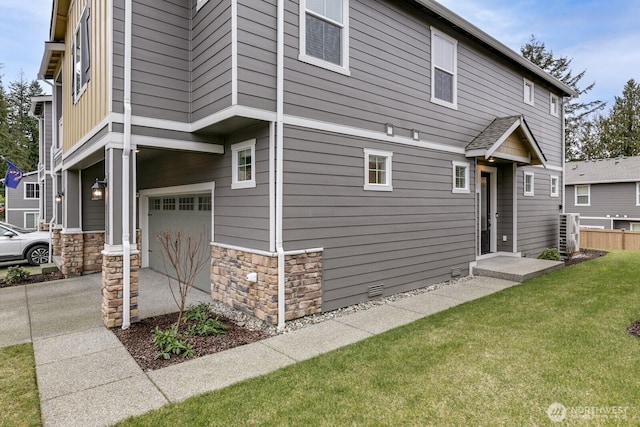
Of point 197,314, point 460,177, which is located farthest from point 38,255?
point 460,177

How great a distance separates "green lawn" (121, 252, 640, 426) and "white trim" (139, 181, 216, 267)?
3.93 meters

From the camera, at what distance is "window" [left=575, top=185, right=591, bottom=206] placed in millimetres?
22061

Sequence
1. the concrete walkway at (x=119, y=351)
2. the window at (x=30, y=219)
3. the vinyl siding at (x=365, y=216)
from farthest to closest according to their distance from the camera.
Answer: the window at (x=30, y=219)
the vinyl siding at (x=365, y=216)
the concrete walkway at (x=119, y=351)

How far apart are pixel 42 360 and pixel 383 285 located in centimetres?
524

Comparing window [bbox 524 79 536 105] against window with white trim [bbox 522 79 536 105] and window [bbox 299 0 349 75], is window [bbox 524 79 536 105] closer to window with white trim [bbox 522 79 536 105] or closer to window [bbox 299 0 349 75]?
window with white trim [bbox 522 79 536 105]

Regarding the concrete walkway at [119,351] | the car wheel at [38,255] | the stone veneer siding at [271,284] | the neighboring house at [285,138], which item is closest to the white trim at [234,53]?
the neighboring house at [285,138]

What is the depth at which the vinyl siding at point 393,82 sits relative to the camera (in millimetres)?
5816

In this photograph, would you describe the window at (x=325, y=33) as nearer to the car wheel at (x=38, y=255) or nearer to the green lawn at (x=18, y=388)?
the green lawn at (x=18, y=388)

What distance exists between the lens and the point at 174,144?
5895 mm

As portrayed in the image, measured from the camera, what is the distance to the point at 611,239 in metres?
15.4

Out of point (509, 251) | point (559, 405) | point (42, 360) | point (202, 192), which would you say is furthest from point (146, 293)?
point (509, 251)

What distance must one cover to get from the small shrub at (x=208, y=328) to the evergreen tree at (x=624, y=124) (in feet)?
125

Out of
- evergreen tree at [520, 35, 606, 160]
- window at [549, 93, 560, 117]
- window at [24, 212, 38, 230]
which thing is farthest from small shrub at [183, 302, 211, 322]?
evergreen tree at [520, 35, 606, 160]

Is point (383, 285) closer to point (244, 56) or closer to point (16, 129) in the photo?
point (244, 56)
